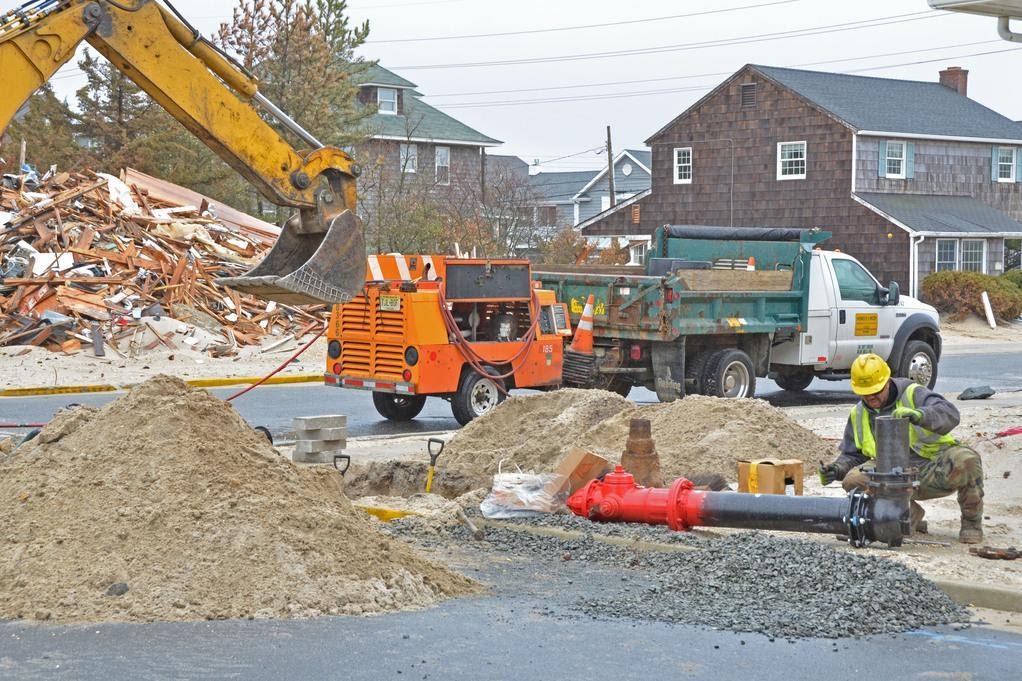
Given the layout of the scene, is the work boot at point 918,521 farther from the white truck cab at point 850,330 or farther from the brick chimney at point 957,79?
the brick chimney at point 957,79

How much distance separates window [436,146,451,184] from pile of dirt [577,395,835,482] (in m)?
44.8

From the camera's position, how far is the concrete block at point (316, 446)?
12.7m

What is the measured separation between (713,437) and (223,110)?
5112 millimetres

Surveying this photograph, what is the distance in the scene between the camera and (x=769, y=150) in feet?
151

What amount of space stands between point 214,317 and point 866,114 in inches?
1029

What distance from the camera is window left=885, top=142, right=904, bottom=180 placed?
44781 millimetres

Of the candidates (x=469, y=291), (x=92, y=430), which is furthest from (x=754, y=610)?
(x=469, y=291)

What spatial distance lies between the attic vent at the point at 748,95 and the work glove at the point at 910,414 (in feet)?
126

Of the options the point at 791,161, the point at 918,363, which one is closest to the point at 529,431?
the point at 918,363

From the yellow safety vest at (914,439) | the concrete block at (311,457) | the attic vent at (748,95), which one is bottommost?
the concrete block at (311,457)

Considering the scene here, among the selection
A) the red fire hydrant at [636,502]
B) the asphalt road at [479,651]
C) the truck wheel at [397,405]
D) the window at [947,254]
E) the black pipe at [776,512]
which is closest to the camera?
the asphalt road at [479,651]

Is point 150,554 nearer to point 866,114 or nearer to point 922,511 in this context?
point 922,511

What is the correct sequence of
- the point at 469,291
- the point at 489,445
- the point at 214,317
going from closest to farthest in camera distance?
the point at 489,445 → the point at 469,291 → the point at 214,317

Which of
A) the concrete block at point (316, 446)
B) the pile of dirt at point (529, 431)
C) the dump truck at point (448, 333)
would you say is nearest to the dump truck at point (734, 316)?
the dump truck at point (448, 333)
